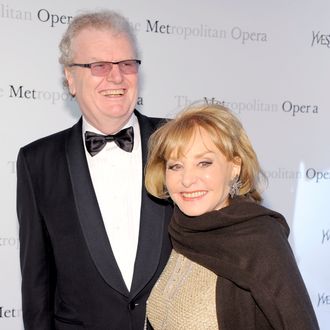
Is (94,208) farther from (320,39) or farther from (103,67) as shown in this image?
(320,39)

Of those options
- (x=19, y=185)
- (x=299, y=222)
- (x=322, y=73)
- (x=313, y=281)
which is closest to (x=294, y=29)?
(x=322, y=73)

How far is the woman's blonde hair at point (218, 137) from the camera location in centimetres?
168

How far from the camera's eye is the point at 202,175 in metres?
1.67

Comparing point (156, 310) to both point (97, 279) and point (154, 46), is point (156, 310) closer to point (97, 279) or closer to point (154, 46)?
point (97, 279)

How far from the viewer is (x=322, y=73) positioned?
11.8 feet

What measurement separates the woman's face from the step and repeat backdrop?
161 centimetres

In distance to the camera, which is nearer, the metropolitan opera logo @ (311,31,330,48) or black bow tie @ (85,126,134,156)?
black bow tie @ (85,126,134,156)

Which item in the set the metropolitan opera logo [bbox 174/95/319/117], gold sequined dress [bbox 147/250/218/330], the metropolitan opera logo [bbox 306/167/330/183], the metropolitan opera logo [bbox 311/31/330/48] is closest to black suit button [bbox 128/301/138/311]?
gold sequined dress [bbox 147/250/218/330]

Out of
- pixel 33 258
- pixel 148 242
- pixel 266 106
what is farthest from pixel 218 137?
pixel 266 106

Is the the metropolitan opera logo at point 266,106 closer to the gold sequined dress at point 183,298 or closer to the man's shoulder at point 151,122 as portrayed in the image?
the man's shoulder at point 151,122

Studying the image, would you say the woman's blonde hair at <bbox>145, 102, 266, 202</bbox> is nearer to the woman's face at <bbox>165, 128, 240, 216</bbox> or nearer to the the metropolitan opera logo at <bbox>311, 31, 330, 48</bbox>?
the woman's face at <bbox>165, 128, 240, 216</bbox>

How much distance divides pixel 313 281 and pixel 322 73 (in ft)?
4.78

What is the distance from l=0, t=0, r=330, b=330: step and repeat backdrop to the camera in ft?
10.1

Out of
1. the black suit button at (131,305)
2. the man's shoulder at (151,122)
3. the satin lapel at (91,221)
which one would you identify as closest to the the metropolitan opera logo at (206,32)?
the man's shoulder at (151,122)
